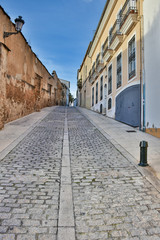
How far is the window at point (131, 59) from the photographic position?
30.0 feet

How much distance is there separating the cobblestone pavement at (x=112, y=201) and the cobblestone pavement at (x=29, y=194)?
1.26 feet

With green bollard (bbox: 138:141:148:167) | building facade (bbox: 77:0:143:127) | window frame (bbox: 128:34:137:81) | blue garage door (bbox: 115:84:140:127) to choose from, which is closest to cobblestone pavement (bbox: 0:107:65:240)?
green bollard (bbox: 138:141:148:167)

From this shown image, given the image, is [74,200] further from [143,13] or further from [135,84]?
[143,13]

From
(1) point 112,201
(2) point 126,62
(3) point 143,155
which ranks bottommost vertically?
(1) point 112,201

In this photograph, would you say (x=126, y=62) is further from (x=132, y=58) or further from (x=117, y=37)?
(x=117, y=37)

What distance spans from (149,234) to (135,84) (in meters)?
7.85

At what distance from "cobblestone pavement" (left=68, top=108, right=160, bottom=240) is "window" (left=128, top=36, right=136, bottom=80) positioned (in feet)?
21.0

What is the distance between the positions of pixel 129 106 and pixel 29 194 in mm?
8030

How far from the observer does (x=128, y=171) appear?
3709 mm

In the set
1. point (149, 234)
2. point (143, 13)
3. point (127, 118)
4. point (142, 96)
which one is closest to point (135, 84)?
point (142, 96)

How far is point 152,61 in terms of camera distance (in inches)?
284

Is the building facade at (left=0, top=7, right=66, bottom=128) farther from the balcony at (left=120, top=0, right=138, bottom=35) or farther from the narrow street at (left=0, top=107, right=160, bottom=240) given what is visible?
the balcony at (left=120, top=0, right=138, bottom=35)

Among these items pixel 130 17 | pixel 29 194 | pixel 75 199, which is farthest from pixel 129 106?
pixel 29 194

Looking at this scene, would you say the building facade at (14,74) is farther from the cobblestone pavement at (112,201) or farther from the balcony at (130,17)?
the balcony at (130,17)
